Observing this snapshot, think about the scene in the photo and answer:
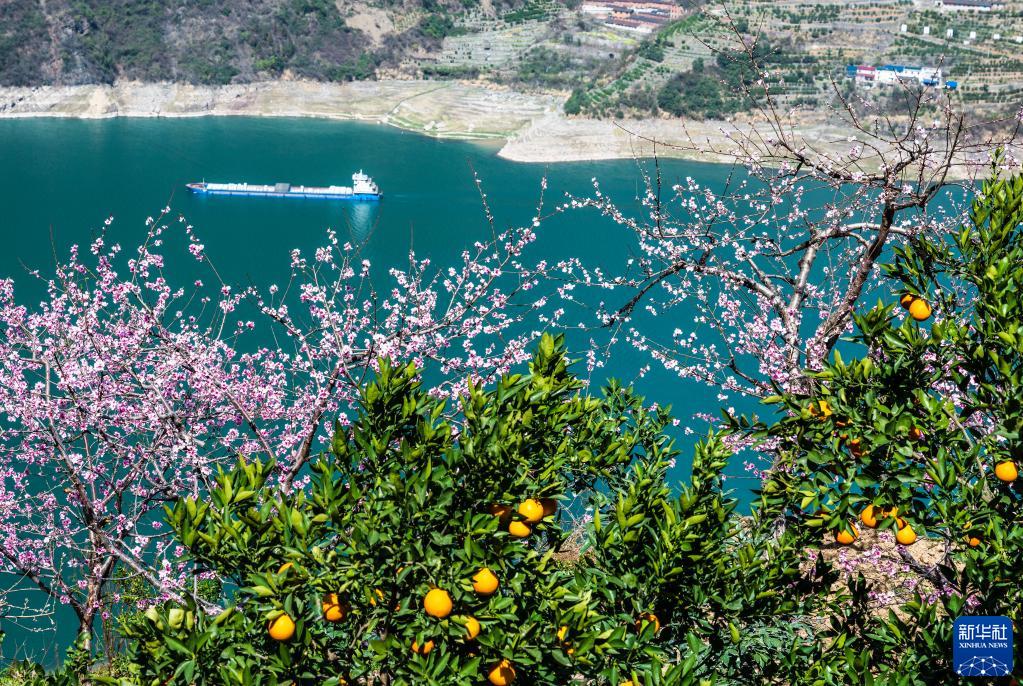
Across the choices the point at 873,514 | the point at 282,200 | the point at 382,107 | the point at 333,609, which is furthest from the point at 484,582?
the point at 382,107

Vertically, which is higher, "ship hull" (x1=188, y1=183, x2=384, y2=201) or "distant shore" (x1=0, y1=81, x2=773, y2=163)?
"distant shore" (x1=0, y1=81, x2=773, y2=163)

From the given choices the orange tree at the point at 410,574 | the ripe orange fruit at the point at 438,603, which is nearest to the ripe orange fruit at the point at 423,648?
the orange tree at the point at 410,574

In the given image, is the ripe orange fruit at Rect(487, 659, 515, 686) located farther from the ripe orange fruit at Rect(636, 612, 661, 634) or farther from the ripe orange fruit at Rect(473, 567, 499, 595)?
the ripe orange fruit at Rect(636, 612, 661, 634)

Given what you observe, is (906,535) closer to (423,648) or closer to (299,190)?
(423,648)

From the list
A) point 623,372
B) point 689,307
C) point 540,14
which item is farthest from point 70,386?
point 540,14

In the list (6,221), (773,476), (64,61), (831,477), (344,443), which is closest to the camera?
(344,443)

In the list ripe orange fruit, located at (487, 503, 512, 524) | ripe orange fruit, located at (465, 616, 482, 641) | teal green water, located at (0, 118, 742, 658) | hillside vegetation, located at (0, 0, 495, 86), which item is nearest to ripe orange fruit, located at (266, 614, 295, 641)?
ripe orange fruit, located at (465, 616, 482, 641)

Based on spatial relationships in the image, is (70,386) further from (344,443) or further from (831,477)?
(831,477)
